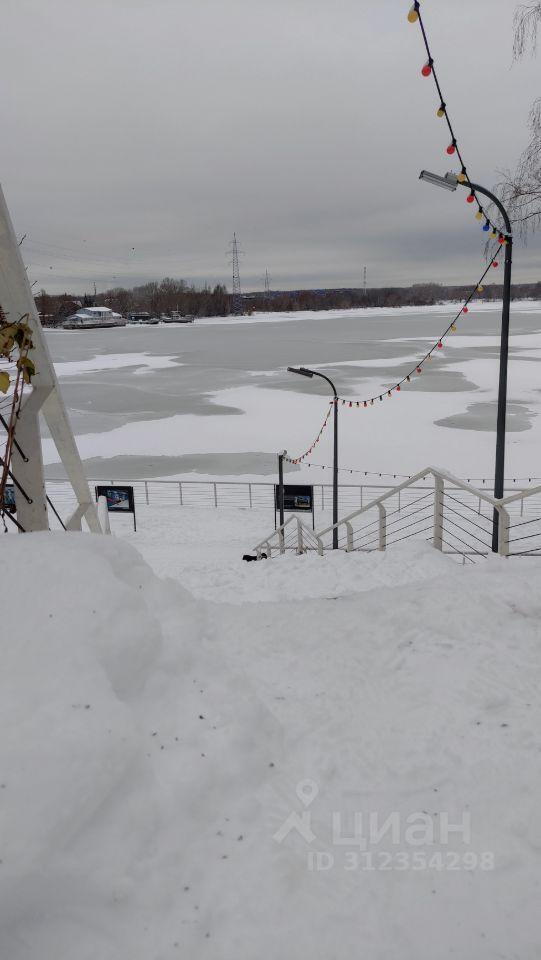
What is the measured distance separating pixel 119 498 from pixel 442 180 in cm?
1047

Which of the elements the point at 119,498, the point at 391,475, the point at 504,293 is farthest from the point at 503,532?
the point at 391,475

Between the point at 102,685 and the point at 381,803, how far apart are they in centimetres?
129

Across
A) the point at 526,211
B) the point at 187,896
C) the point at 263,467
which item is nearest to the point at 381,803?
the point at 187,896

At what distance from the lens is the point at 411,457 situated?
21.3 meters

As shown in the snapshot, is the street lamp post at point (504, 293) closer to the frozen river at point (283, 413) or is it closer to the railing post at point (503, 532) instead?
the railing post at point (503, 532)

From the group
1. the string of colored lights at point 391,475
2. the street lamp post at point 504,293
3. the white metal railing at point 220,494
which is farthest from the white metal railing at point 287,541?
the string of colored lights at point 391,475

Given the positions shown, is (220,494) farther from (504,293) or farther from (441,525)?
(441,525)

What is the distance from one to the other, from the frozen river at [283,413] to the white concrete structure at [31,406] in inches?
632

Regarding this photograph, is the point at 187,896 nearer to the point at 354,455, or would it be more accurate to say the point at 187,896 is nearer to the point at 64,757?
the point at 64,757

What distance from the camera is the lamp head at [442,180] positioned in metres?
8.63

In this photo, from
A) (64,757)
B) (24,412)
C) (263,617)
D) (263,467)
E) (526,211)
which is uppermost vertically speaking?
(526,211)

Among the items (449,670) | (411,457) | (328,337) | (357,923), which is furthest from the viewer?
(328,337)

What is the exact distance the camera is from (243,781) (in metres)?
2.70

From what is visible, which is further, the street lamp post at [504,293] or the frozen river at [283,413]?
the frozen river at [283,413]
